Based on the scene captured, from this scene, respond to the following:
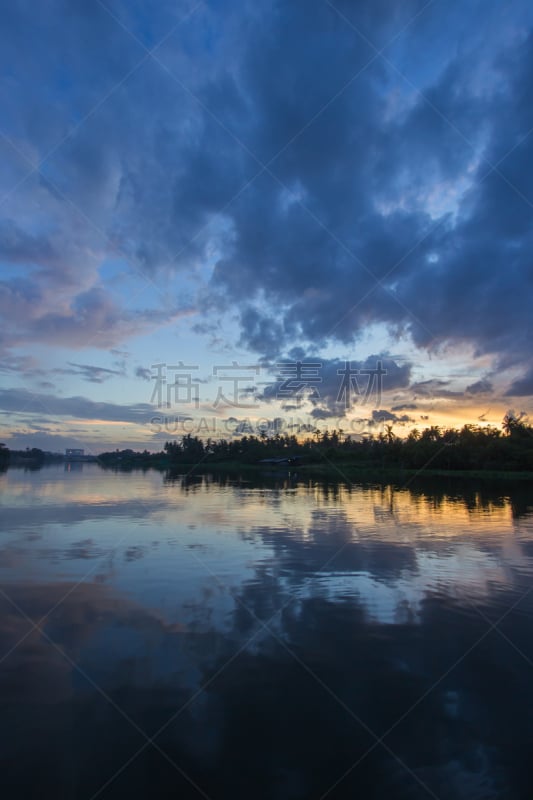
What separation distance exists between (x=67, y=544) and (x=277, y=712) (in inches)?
426

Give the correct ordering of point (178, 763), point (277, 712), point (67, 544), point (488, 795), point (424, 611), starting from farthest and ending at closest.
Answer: point (67, 544)
point (424, 611)
point (277, 712)
point (178, 763)
point (488, 795)

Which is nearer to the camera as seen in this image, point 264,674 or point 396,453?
point 264,674

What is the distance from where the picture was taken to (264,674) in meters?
6.28

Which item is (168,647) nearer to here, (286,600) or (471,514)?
(286,600)

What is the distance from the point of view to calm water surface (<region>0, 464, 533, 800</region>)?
4.53m

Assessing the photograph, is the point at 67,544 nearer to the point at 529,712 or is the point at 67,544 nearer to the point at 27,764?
the point at 27,764

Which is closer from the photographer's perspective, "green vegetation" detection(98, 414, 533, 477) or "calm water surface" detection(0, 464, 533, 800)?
"calm water surface" detection(0, 464, 533, 800)

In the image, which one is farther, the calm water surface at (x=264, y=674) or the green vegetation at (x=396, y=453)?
the green vegetation at (x=396, y=453)

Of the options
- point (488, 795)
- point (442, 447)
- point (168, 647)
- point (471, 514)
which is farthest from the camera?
point (442, 447)

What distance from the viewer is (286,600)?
929 cm

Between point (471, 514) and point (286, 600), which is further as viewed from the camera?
point (471, 514)

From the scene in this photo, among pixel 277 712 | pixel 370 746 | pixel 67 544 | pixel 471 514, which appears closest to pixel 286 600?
pixel 277 712

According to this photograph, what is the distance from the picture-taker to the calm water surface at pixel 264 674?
4.53 metres

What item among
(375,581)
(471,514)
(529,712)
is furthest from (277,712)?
(471,514)
